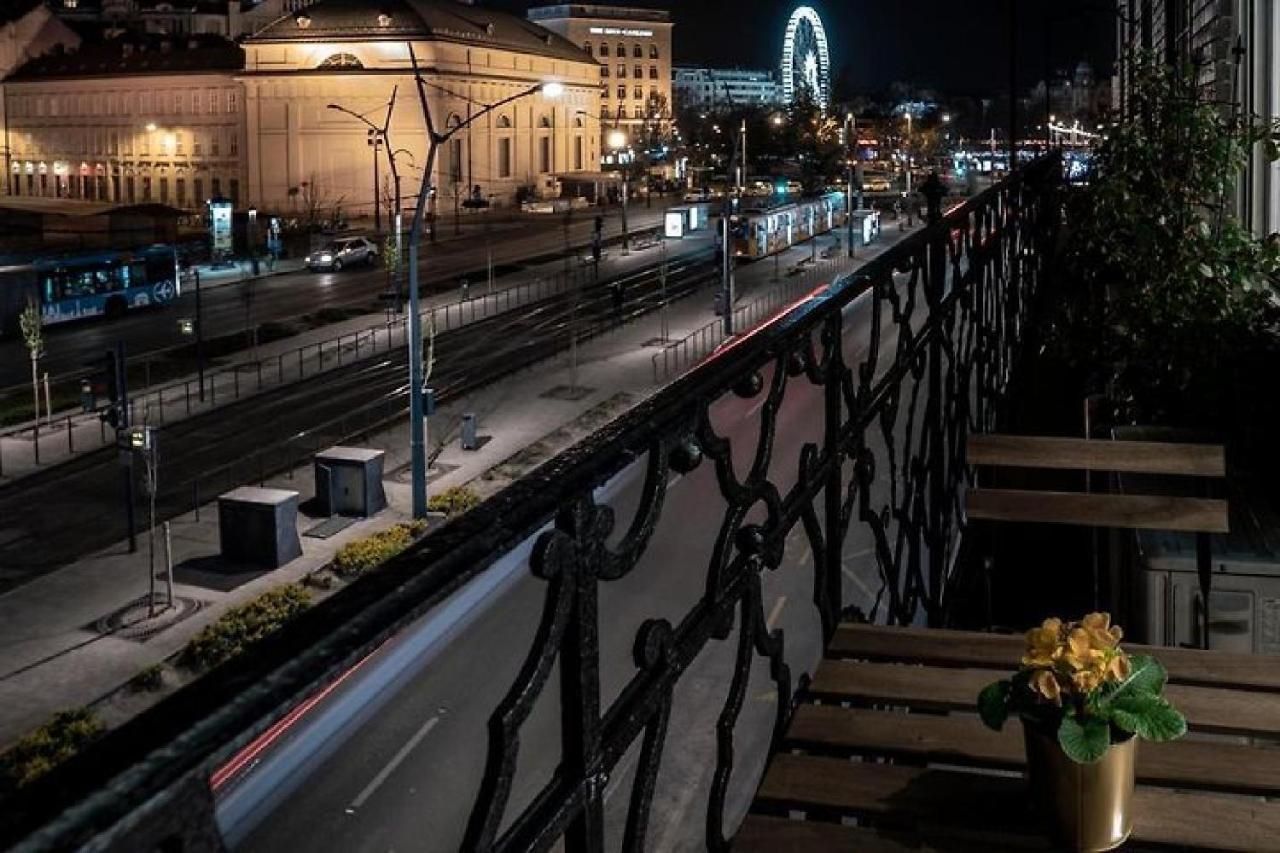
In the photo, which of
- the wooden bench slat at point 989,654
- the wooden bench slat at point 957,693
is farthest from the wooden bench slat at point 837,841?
the wooden bench slat at point 989,654

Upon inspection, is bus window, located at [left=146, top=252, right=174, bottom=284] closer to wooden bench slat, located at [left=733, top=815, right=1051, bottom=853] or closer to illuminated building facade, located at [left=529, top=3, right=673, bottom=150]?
wooden bench slat, located at [left=733, top=815, right=1051, bottom=853]

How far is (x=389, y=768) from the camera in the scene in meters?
13.9

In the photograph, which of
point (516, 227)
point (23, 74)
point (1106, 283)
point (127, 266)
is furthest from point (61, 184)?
point (1106, 283)

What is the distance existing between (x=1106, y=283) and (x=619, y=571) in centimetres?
802

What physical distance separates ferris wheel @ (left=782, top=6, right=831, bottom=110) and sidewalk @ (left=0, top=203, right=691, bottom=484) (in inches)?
5257

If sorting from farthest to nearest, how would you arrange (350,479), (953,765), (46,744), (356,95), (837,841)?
(356,95) → (350,479) → (46,744) → (953,765) → (837,841)

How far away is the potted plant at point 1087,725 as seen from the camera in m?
2.76

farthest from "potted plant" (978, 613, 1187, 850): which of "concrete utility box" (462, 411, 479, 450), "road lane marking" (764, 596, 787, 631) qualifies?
"concrete utility box" (462, 411, 479, 450)

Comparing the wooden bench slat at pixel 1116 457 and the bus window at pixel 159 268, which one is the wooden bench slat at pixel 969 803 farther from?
the bus window at pixel 159 268

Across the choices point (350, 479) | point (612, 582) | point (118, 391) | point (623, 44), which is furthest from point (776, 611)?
point (623, 44)

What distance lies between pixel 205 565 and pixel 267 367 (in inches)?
694

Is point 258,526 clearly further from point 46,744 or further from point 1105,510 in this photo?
point 1105,510

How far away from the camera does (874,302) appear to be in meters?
4.23

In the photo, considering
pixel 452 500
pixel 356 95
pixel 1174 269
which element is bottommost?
pixel 452 500
